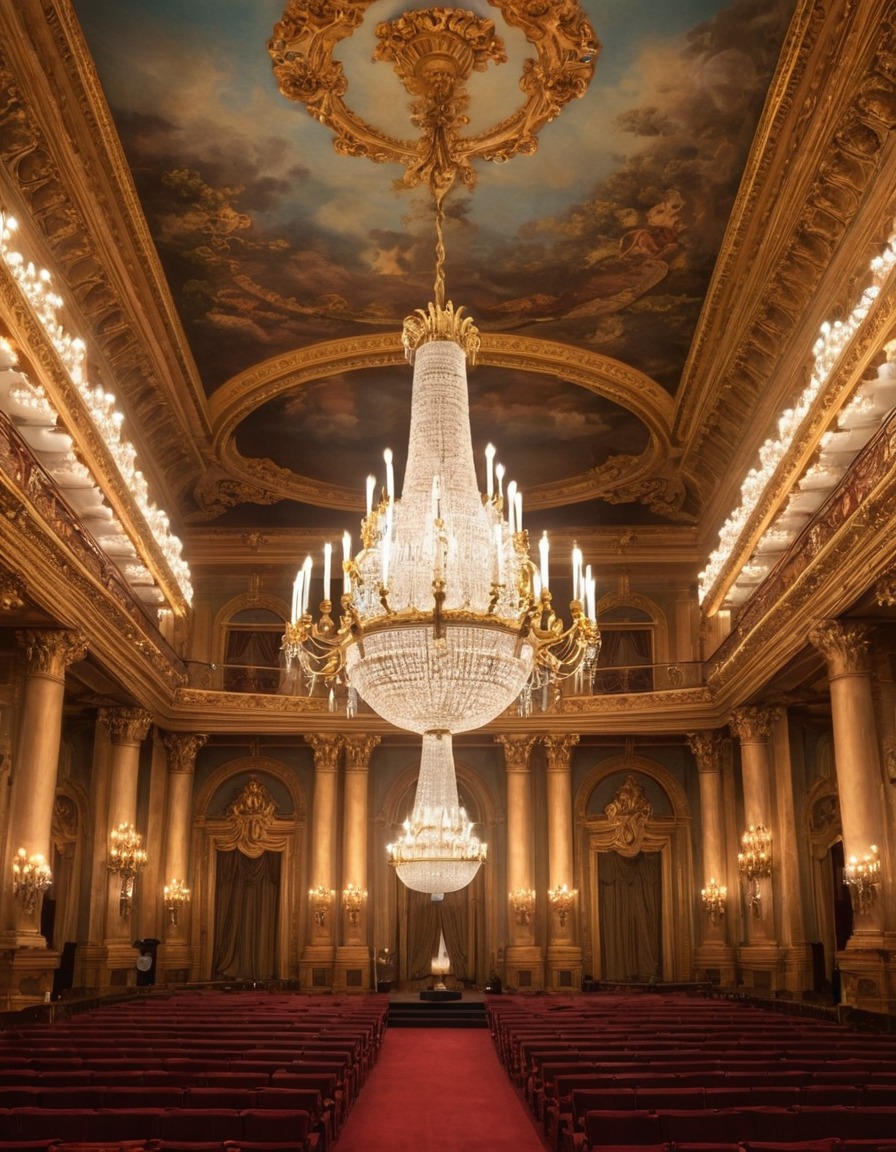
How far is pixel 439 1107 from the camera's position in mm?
10258

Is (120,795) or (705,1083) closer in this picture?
(705,1083)

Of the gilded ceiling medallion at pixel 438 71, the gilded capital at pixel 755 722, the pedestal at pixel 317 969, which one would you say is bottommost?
the pedestal at pixel 317 969

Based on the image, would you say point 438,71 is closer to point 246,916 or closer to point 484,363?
point 484,363

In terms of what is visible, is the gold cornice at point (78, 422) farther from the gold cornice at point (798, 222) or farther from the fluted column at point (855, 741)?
the fluted column at point (855, 741)

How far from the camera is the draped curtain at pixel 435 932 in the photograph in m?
24.0

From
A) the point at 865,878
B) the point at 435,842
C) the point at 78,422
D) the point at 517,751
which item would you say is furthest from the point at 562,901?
the point at 78,422

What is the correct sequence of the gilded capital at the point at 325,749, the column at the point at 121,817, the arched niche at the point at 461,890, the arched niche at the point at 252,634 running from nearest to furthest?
the column at the point at 121,817
the gilded capital at the point at 325,749
the arched niche at the point at 461,890
the arched niche at the point at 252,634

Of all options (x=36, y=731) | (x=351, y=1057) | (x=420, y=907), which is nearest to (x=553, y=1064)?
(x=351, y=1057)

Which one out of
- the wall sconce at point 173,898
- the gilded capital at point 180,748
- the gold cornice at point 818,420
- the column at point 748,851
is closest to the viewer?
the gold cornice at point 818,420

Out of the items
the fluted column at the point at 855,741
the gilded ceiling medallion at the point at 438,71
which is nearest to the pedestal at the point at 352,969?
the fluted column at the point at 855,741

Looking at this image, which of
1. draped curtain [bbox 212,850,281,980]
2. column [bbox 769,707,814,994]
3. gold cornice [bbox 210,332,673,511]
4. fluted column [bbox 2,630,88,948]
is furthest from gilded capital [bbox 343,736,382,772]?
fluted column [bbox 2,630,88,948]

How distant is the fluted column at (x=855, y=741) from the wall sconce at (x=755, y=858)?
193 inches

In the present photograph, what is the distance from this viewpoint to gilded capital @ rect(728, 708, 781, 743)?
20.0 meters

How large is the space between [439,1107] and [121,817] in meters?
11.1
